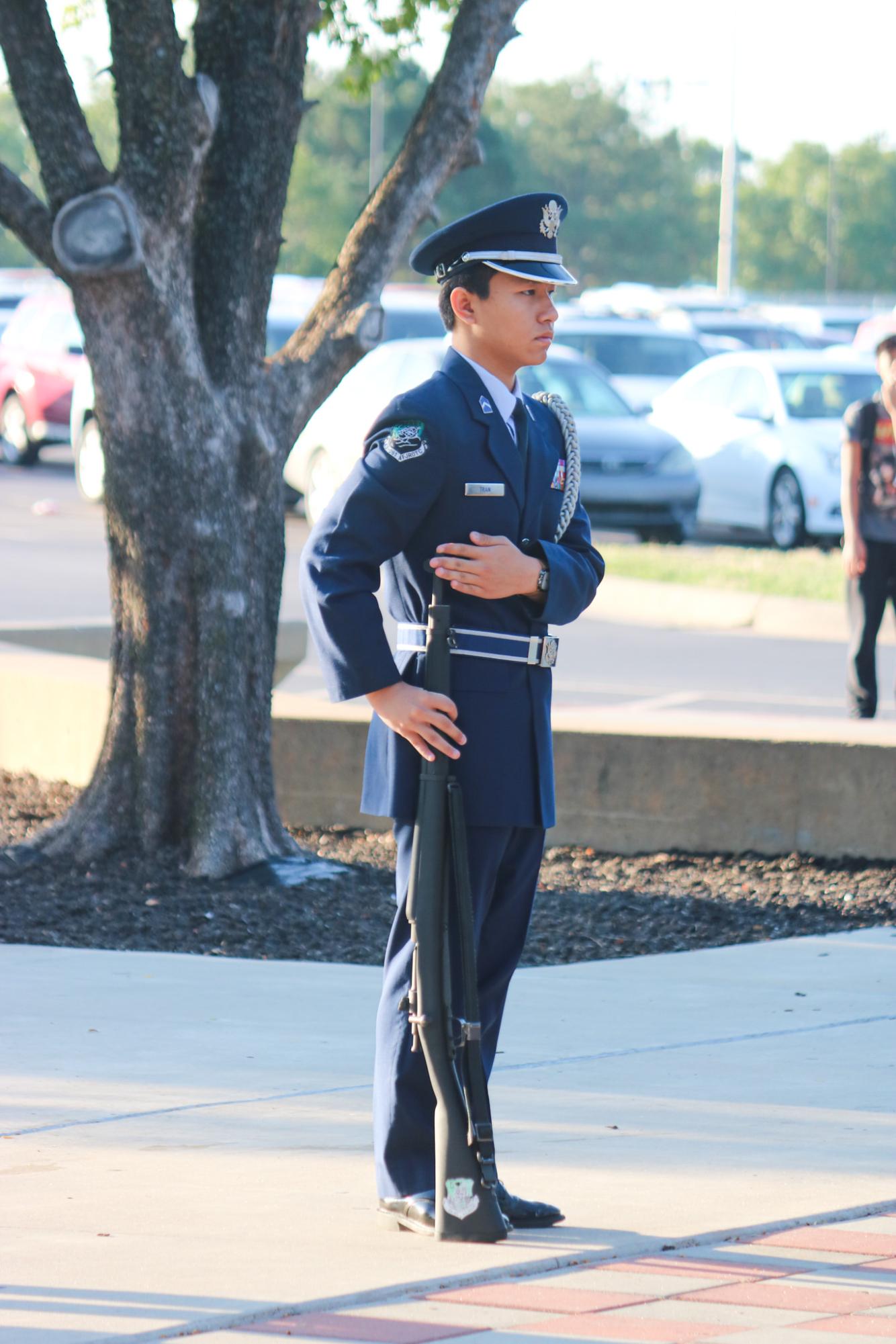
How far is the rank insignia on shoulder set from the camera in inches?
160

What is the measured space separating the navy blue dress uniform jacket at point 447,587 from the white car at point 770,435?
15.1 m

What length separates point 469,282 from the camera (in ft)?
13.8

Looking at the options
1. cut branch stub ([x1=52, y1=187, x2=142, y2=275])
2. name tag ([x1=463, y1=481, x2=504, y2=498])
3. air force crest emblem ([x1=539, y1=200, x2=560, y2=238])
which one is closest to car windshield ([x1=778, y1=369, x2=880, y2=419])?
cut branch stub ([x1=52, y1=187, x2=142, y2=275])

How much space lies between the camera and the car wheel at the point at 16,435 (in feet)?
93.4

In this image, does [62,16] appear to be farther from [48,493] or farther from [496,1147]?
[48,493]

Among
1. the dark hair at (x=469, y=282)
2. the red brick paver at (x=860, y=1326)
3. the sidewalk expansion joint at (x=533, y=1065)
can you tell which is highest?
the dark hair at (x=469, y=282)

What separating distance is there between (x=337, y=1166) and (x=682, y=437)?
16.6 meters

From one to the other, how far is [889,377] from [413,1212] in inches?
229

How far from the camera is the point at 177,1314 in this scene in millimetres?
3631

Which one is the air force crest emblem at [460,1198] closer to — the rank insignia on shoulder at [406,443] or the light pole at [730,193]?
the rank insignia on shoulder at [406,443]

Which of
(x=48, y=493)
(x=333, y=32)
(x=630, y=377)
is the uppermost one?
(x=333, y=32)

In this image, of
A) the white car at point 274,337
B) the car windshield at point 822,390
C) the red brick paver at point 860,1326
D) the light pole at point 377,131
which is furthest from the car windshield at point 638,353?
the light pole at point 377,131

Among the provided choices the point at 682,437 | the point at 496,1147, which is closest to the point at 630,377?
the point at 682,437

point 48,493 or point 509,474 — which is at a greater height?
point 509,474
